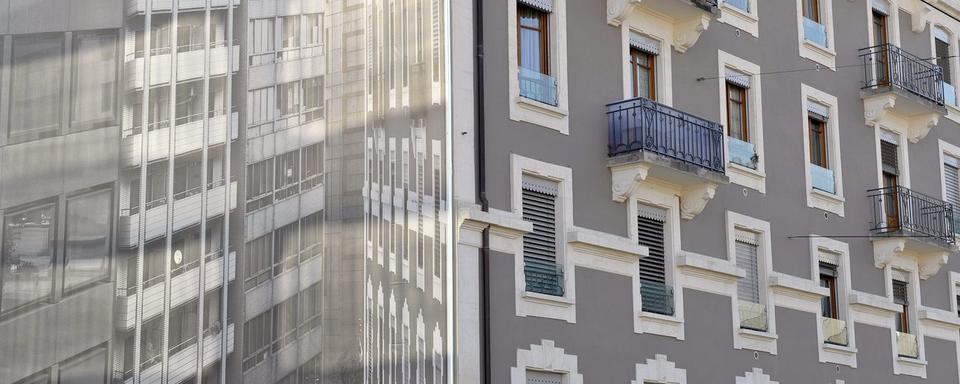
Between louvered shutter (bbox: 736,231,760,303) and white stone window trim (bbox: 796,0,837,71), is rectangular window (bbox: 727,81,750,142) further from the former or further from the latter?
white stone window trim (bbox: 796,0,837,71)

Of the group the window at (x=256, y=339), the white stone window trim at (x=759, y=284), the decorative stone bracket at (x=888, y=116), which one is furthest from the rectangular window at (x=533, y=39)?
the window at (x=256, y=339)

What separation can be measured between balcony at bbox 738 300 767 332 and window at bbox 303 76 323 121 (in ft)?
58.2

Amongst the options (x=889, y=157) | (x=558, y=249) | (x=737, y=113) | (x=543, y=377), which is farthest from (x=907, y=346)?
(x=543, y=377)

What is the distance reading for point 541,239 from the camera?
58.6ft

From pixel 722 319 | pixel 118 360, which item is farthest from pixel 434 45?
pixel 722 319

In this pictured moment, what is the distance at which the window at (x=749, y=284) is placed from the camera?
21719mm

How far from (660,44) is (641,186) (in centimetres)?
254

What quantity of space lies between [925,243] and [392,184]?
23228mm

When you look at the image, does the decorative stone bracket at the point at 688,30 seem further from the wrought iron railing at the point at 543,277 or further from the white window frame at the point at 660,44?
the wrought iron railing at the point at 543,277

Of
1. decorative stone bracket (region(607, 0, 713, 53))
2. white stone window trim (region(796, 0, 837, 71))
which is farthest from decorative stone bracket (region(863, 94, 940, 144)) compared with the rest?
decorative stone bracket (region(607, 0, 713, 53))

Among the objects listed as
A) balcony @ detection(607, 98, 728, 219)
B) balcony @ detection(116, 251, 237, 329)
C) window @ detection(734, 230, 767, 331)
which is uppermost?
balcony @ detection(607, 98, 728, 219)

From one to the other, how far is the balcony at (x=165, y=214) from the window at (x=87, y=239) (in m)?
0.05

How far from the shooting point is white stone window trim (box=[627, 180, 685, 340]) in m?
19.2

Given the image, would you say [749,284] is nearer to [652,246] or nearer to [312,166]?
[652,246]
